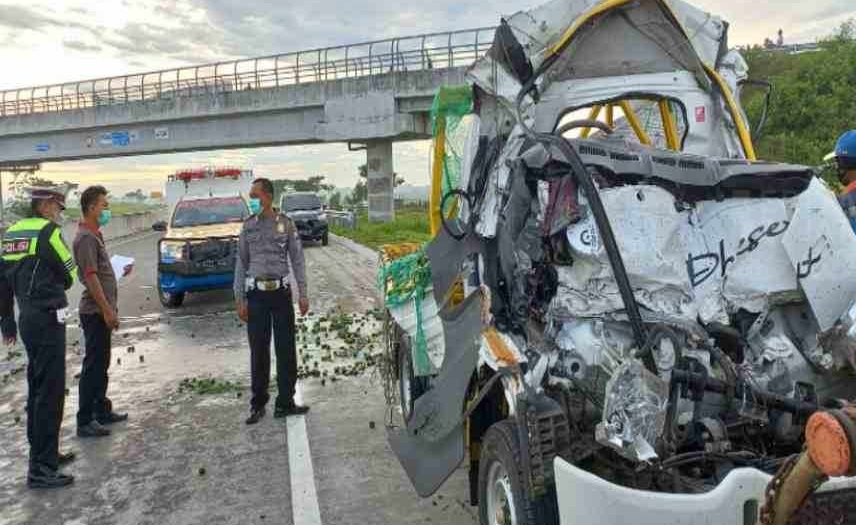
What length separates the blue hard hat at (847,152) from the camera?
4418 mm

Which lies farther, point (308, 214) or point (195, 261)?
point (308, 214)

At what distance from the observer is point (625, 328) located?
335cm

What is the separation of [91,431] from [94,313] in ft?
3.36

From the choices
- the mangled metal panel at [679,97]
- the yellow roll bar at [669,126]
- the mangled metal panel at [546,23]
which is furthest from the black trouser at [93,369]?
the yellow roll bar at [669,126]

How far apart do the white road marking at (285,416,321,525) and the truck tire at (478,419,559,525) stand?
4.57ft

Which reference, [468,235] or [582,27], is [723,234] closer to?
[468,235]

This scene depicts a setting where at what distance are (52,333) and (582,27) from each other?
430cm

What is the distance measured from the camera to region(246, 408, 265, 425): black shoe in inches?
255

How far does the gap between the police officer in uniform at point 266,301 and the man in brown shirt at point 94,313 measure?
1157 mm

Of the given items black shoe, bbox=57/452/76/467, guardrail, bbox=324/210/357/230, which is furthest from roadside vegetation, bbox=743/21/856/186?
guardrail, bbox=324/210/357/230

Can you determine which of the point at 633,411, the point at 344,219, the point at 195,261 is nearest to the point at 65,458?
the point at 633,411

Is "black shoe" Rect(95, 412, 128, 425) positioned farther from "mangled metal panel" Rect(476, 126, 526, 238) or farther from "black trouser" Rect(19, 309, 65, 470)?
"mangled metal panel" Rect(476, 126, 526, 238)

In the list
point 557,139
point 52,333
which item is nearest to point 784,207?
point 557,139

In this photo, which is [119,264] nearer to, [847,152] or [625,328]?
[625,328]
